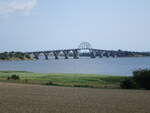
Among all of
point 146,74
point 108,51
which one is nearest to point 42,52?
point 108,51

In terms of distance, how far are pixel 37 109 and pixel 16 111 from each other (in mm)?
1081

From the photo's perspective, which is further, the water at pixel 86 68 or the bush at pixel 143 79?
the water at pixel 86 68

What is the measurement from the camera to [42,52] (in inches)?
7185

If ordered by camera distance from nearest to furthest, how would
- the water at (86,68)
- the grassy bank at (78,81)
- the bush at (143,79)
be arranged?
the bush at (143,79) → the grassy bank at (78,81) → the water at (86,68)

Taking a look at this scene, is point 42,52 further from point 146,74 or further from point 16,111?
point 16,111

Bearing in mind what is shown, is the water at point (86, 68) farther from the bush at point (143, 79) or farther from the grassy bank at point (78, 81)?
the bush at point (143, 79)

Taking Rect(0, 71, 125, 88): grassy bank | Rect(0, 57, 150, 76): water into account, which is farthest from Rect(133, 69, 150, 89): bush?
Rect(0, 57, 150, 76): water

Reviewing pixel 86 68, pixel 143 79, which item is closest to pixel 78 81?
pixel 143 79

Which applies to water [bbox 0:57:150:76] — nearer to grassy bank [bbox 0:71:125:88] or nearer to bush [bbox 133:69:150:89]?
grassy bank [bbox 0:71:125:88]

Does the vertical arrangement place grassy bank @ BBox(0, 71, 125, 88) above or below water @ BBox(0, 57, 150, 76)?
below

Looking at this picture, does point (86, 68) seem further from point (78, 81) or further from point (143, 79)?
point (143, 79)

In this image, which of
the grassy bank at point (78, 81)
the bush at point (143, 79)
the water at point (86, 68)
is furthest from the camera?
the water at point (86, 68)

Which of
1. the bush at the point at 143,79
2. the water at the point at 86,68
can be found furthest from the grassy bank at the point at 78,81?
the water at the point at 86,68

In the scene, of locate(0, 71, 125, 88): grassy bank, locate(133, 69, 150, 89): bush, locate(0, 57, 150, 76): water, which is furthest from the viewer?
locate(0, 57, 150, 76): water
